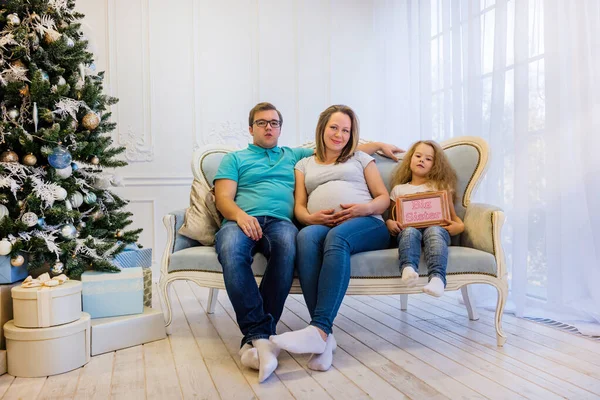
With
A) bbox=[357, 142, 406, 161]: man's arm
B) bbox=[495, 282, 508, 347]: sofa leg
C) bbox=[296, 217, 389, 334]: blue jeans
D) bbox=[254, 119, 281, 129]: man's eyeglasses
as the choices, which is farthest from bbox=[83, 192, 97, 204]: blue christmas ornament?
bbox=[495, 282, 508, 347]: sofa leg

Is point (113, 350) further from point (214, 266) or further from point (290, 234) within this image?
point (290, 234)

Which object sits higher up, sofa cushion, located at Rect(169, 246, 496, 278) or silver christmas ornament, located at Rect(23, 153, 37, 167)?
silver christmas ornament, located at Rect(23, 153, 37, 167)

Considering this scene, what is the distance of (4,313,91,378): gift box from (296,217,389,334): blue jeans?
2.99 ft

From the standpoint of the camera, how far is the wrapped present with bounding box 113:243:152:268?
2.40m

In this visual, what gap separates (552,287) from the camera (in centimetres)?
261

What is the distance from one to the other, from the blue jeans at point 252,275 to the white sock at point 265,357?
0.04m

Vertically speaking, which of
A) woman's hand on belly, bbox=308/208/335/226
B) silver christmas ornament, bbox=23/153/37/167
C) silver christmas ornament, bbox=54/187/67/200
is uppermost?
silver christmas ornament, bbox=23/153/37/167

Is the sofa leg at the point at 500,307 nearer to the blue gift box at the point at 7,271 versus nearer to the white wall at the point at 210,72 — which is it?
the blue gift box at the point at 7,271

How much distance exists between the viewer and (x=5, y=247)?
1.96 m

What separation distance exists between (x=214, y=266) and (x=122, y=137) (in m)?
2.20

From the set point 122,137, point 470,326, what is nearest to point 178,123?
point 122,137

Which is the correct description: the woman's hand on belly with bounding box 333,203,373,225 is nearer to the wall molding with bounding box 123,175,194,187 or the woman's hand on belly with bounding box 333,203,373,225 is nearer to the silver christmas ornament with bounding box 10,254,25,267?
the silver christmas ornament with bounding box 10,254,25,267

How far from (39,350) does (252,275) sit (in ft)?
2.67

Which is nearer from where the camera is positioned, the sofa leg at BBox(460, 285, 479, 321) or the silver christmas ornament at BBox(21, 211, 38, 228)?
the silver christmas ornament at BBox(21, 211, 38, 228)
